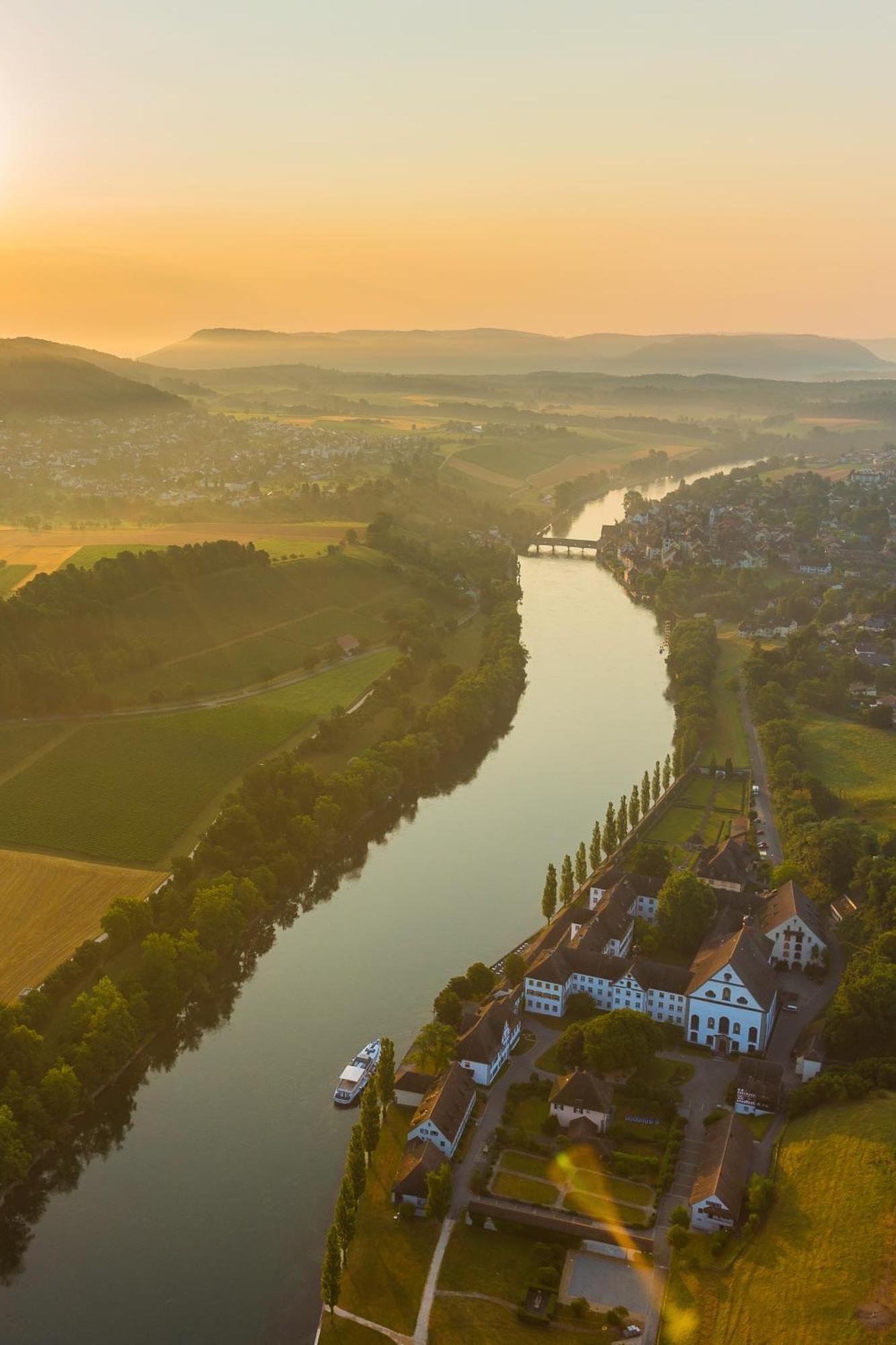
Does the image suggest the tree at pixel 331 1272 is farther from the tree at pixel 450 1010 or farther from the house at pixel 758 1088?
the house at pixel 758 1088

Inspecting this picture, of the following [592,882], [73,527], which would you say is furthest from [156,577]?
[592,882]

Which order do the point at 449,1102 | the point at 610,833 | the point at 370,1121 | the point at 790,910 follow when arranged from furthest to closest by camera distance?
the point at 610,833 < the point at 790,910 < the point at 449,1102 < the point at 370,1121

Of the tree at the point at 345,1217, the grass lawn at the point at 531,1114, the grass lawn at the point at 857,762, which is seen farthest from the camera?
the grass lawn at the point at 857,762

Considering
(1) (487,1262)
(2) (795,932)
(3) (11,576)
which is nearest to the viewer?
(1) (487,1262)

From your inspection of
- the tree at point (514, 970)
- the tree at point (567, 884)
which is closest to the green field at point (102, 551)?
the tree at point (567, 884)

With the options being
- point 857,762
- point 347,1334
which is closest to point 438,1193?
point 347,1334

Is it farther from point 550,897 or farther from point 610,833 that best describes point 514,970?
point 610,833

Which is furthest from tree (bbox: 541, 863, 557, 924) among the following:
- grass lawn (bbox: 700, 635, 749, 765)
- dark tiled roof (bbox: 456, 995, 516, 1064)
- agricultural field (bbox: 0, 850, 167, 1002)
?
grass lawn (bbox: 700, 635, 749, 765)
